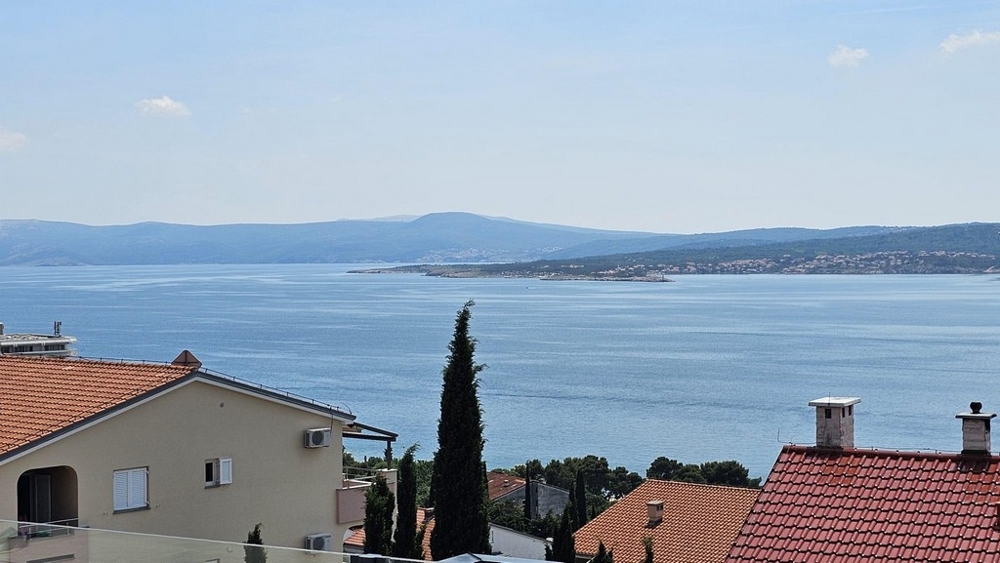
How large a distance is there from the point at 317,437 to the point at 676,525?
12006 millimetres

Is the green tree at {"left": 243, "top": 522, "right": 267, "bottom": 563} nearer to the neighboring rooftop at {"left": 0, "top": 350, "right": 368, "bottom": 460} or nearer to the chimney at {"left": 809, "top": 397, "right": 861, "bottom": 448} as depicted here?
the neighboring rooftop at {"left": 0, "top": 350, "right": 368, "bottom": 460}

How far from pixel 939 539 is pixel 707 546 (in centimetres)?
1233

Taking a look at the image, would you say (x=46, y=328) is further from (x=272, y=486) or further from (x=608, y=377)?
(x=272, y=486)

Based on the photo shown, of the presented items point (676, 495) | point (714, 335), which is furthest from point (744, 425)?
point (714, 335)

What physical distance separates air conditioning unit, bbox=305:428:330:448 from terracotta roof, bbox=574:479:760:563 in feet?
32.1

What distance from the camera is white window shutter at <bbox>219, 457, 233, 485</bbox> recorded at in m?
14.2

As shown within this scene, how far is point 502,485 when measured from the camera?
143 ft

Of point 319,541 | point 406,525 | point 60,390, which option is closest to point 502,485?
point 406,525

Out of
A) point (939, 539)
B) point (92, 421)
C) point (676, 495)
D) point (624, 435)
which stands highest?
point (92, 421)

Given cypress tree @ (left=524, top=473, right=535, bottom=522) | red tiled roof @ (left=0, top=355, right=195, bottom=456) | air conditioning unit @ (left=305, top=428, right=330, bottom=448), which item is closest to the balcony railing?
red tiled roof @ (left=0, top=355, right=195, bottom=456)

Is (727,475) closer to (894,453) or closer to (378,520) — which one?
(378,520)

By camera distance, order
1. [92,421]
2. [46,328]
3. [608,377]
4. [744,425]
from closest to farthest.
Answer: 1. [92,421]
2. [744,425]
3. [608,377]
4. [46,328]

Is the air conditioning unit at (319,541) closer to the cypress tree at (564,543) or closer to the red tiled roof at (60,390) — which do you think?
the red tiled roof at (60,390)

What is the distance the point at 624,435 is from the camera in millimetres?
69625
